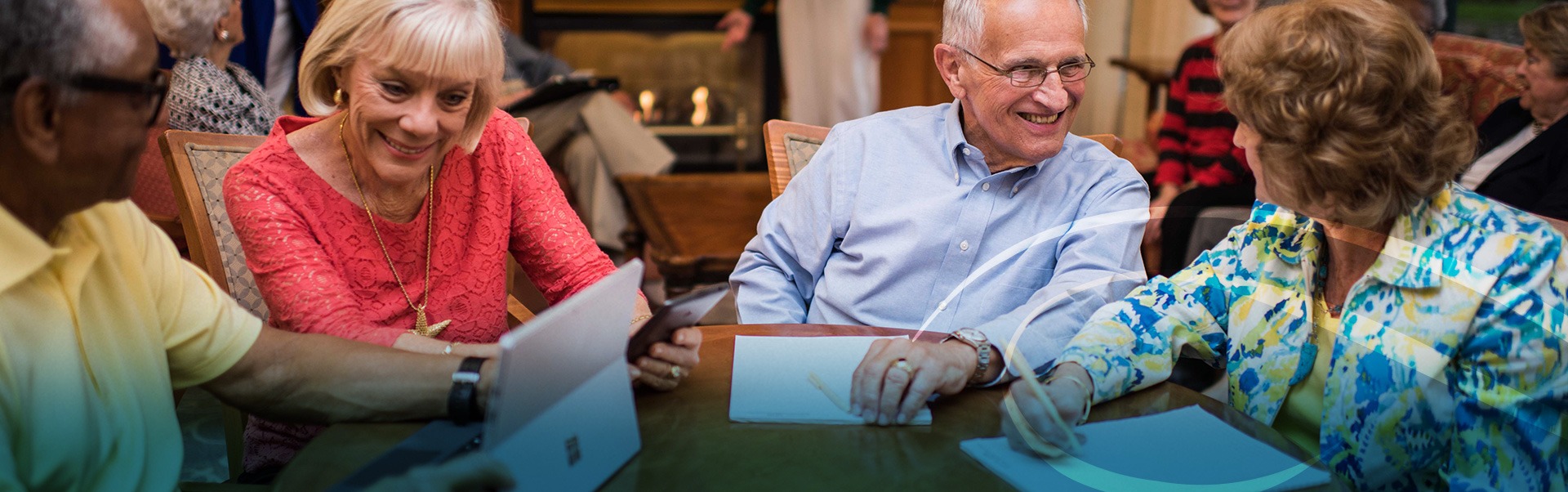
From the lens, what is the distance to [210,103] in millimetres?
2471

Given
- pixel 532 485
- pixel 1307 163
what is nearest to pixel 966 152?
pixel 1307 163

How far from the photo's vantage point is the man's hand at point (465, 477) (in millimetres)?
871

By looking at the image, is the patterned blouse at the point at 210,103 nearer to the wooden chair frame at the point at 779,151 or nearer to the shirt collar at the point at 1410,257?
the wooden chair frame at the point at 779,151

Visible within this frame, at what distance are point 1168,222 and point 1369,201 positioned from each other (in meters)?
0.80

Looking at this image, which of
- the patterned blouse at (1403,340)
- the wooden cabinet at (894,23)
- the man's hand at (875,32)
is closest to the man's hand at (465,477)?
the patterned blouse at (1403,340)

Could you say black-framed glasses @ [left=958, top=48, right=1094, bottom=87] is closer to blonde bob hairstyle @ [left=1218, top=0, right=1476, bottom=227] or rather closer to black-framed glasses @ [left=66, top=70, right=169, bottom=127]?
blonde bob hairstyle @ [left=1218, top=0, right=1476, bottom=227]

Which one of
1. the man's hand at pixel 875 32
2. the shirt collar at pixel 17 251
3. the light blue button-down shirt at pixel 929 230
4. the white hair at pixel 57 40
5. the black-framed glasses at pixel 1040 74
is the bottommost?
the man's hand at pixel 875 32

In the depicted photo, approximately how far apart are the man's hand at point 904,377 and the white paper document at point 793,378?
0.05 ft

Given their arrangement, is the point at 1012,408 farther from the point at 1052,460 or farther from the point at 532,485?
the point at 532,485

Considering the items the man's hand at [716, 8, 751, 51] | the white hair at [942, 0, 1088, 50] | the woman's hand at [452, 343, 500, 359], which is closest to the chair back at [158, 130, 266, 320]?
the woman's hand at [452, 343, 500, 359]

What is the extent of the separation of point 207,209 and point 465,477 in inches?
40.3

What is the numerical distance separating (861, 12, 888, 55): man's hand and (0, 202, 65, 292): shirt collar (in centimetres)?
338

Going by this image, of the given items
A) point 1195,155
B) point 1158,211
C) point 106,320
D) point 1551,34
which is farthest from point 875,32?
point 106,320

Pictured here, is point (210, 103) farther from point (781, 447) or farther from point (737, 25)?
point (737, 25)
